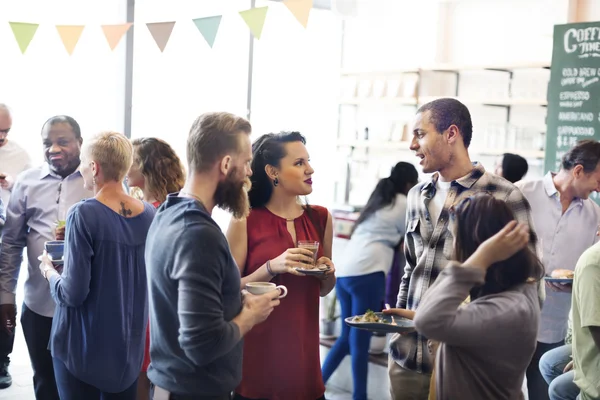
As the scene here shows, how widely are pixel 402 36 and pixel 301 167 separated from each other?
5.80m

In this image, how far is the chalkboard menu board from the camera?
5570mm

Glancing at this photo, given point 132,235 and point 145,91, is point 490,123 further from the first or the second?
point 132,235

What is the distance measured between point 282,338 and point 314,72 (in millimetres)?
6239

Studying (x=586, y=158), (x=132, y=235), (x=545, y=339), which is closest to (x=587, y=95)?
(x=586, y=158)

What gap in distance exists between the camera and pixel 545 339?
12.1 ft

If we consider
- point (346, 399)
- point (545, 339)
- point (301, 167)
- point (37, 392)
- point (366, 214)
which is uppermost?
point (301, 167)

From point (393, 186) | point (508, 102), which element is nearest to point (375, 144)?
point (508, 102)

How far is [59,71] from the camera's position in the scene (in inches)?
239

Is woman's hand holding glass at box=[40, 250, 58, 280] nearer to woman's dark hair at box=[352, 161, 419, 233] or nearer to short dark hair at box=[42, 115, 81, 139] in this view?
short dark hair at box=[42, 115, 81, 139]

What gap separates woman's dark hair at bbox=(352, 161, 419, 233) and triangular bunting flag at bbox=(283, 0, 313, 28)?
1079 mm

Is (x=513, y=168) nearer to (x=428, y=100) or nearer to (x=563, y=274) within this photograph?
(x=563, y=274)

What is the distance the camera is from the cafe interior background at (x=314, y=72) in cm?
583

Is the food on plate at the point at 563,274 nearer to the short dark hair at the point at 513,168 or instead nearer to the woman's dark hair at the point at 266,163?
the short dark hair at the point at 513,168


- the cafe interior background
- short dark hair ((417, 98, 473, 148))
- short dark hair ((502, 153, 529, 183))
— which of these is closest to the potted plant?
the cafe interior background
